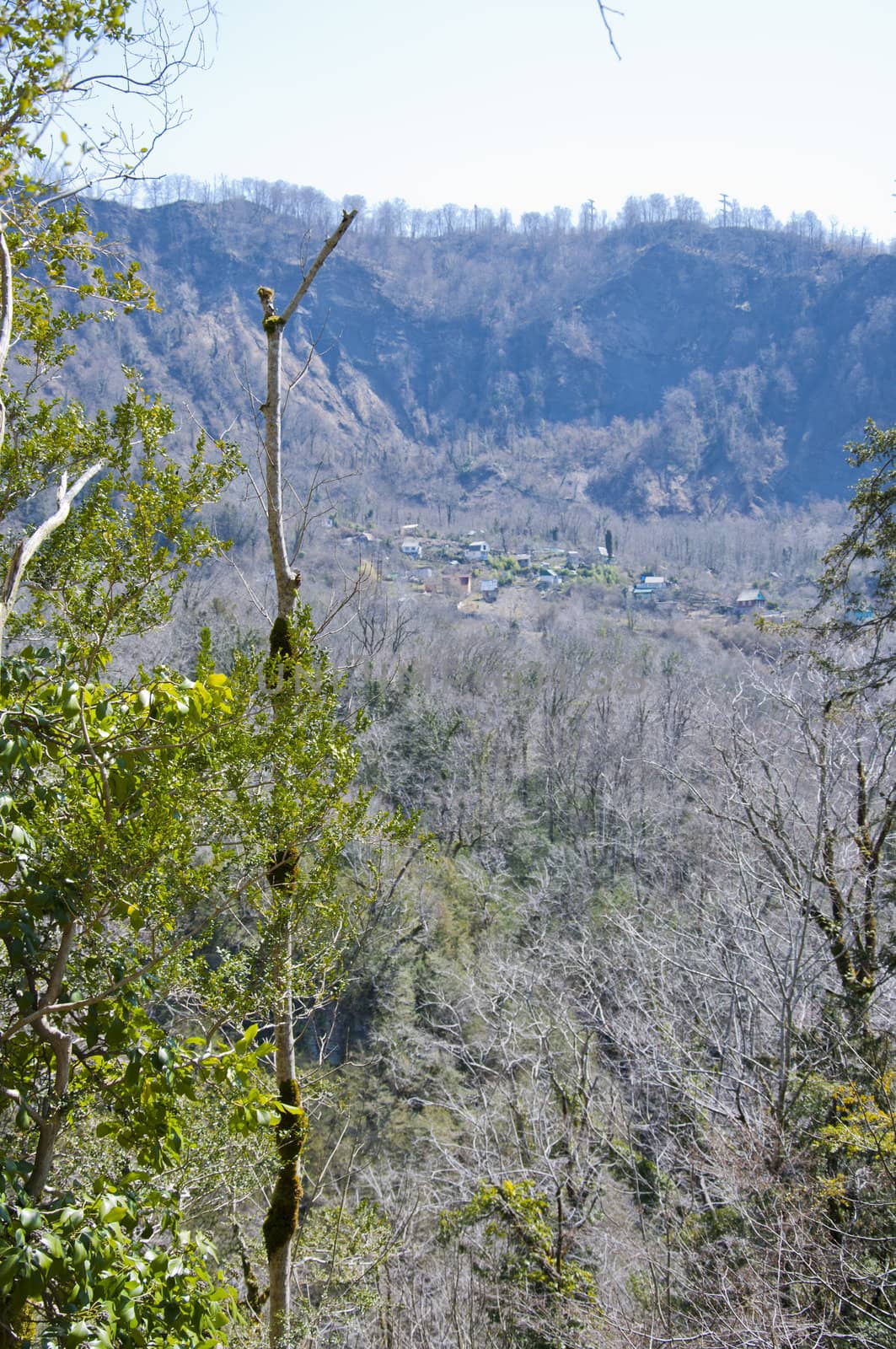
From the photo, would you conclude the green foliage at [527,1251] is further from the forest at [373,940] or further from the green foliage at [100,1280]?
the green foliage at [100,1280]

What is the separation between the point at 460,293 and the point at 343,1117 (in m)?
149

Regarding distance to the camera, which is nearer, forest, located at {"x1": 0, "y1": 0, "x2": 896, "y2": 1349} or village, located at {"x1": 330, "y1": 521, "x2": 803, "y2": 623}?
forest, located at {"x1": 0, "y1": 0, "x2": 896, "y2": 1349}

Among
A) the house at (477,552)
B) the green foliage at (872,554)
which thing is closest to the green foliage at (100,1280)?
the green foliage at (872,554)

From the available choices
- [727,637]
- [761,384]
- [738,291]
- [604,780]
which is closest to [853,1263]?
[604,780]

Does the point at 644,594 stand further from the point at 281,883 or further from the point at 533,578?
the point at 281,883

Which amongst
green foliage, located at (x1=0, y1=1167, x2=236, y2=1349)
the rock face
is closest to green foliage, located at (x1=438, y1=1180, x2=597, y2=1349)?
green foliage, located at (x1=0, y1=1167, x2=236, y2=1349)

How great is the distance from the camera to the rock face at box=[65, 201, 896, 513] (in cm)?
11600

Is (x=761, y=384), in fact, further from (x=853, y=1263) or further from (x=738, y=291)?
(x=853, y=1263)

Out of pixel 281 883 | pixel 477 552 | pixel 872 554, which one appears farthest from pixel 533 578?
pixel 281 883

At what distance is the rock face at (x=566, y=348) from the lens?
Answer: 381 ft

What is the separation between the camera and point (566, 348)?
141 meters

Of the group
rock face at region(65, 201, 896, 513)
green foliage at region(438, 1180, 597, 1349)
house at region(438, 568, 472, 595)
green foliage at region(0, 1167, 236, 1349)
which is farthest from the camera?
rock face at region(65, 201, 896, 513)

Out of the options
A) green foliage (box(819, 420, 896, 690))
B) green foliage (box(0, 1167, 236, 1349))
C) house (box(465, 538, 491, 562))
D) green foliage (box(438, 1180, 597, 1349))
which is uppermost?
house (box(465, 538, 491, 562))

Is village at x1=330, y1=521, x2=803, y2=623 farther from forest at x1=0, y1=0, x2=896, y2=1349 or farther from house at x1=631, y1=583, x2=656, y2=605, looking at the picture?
forest at x1=0, y1=0, x2=896, y2=1349
